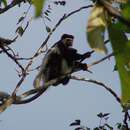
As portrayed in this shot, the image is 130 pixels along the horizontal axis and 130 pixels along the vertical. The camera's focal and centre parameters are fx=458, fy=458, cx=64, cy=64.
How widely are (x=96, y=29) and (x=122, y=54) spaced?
192 mm

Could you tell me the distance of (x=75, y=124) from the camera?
800 centimetres

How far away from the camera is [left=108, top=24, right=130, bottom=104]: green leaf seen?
892 mm

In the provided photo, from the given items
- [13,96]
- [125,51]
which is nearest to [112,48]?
[125,51]

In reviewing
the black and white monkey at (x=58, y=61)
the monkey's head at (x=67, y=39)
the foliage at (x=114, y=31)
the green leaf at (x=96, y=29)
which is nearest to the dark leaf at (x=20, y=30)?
the black and white monkey at (x=58, y=61)

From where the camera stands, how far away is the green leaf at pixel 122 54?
892 millimetres

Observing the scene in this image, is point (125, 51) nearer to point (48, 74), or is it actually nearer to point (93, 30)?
point (93, 30)

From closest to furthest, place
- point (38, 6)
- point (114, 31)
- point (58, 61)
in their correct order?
1. point (38, 6)
2. point (114, 31)
3. point (58, 61)

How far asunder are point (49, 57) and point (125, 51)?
8059mm

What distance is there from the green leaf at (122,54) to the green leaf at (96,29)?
0.25 ft

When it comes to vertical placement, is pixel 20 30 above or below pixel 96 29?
above

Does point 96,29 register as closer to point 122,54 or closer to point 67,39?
point 122,54

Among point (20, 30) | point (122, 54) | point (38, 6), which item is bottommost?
point (122, 54)

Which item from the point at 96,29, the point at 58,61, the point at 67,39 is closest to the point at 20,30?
the point at 58,61

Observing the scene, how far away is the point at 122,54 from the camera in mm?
949
